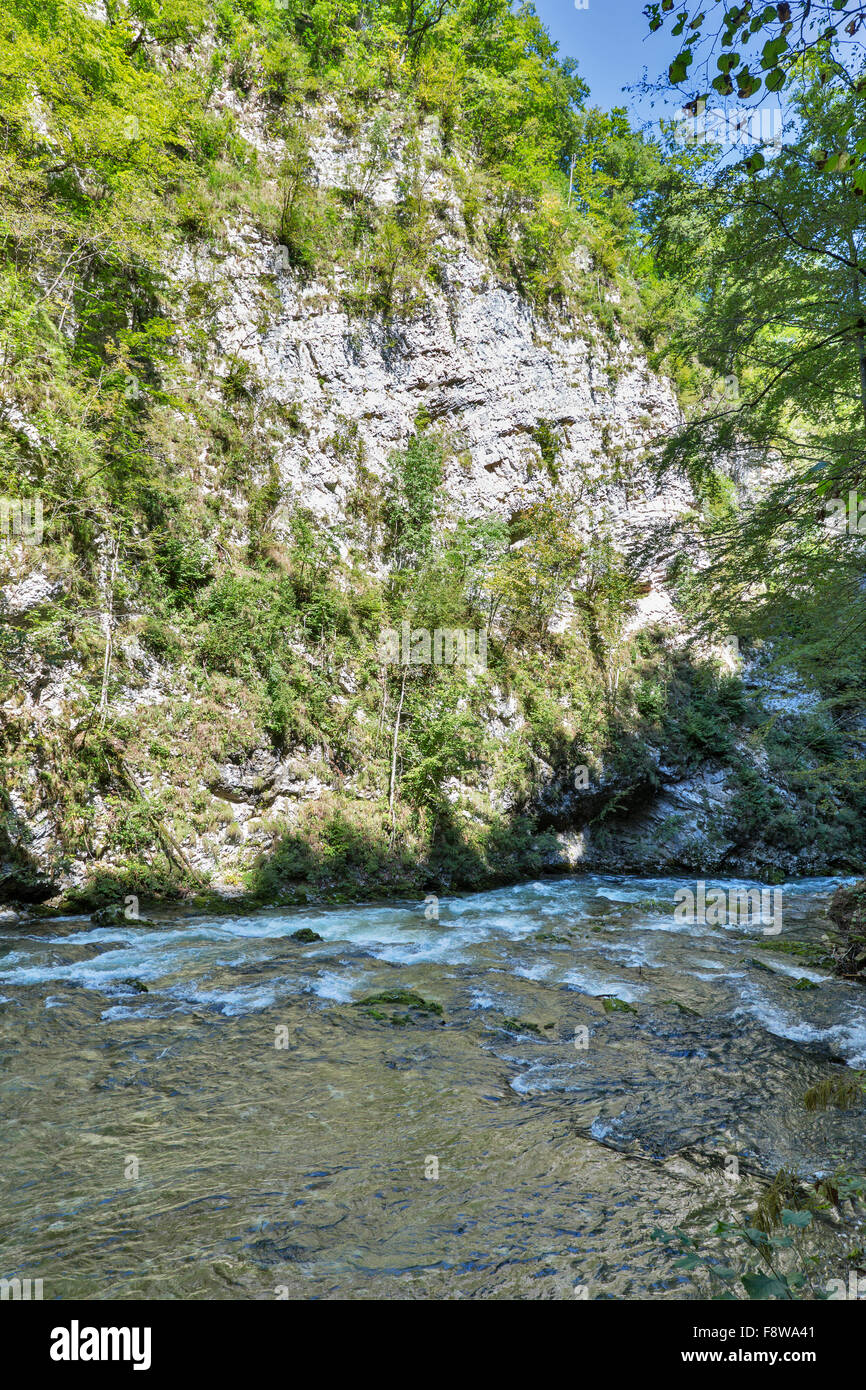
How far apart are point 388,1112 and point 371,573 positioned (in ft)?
41.6

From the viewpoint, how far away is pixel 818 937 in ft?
30.7

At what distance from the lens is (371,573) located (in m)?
15.4

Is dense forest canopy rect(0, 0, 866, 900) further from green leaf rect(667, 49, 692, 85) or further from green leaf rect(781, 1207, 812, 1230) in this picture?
green leaf rect(781, 1207, 812, 1230)

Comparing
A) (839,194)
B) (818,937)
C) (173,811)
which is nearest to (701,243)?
(839,194)

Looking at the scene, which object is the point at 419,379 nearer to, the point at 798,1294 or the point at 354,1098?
the point at 354,1098

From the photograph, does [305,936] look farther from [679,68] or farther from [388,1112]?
[679,68]

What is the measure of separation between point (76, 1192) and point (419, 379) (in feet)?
59.0

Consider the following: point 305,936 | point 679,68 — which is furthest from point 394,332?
point 679,68

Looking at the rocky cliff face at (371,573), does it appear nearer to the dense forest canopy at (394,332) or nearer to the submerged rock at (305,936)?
the dense forest canopy at (394,332)

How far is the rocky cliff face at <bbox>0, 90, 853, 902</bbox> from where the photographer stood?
32.3 feet

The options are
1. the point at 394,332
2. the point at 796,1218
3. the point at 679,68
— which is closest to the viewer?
the point at 796,1218

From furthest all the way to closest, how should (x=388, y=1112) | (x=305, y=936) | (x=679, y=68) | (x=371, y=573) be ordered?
(x=371, y=573)
(x=305, y=936)
(x=388, y=1112)
(x=679, y=68)

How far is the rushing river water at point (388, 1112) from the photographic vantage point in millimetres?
2822

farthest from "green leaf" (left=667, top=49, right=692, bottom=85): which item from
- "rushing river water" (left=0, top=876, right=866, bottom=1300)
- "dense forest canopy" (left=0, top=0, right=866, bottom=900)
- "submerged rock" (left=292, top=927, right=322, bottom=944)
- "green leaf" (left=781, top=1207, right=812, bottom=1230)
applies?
"submerged rock" (left=292, top=927, right=322, bottom=944)
